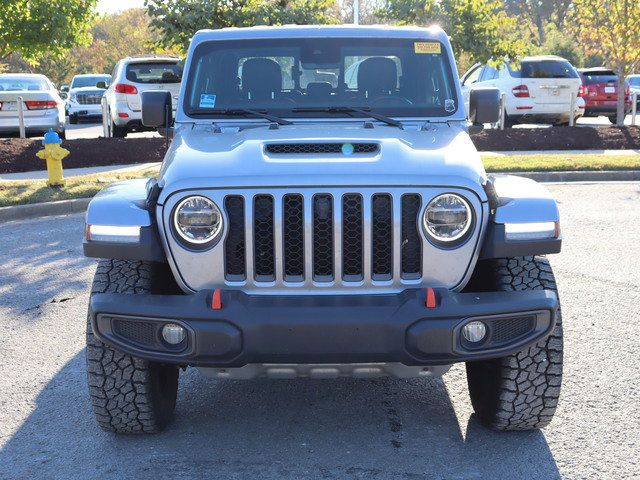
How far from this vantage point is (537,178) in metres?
13.5

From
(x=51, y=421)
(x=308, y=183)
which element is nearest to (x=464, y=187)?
(x=308, y=183)

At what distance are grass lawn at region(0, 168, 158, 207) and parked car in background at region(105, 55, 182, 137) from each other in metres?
4.63

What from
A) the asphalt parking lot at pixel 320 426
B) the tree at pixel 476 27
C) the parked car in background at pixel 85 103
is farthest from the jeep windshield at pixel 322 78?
the parked car in background at pixel 85 103

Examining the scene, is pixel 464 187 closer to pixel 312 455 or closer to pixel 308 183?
pixel 308 183

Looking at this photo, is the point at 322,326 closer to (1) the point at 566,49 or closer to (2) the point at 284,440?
(2) the point at 284,440

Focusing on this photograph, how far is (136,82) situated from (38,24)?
92.2 inches

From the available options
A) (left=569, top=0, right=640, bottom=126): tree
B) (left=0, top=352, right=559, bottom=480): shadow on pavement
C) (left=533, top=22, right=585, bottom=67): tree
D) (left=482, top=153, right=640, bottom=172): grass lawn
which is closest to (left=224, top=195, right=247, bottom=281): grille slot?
(left=0, top=352, right=559, bottom=480): shadow on pavement

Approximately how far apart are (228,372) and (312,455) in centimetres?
52

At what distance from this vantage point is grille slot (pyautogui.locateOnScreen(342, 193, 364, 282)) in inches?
146

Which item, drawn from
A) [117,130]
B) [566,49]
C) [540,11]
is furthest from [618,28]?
[540,11]

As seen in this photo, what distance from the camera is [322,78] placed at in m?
5.19

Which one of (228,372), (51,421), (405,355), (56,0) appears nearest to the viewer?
(405,355)

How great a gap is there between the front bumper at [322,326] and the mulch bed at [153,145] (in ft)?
39.2

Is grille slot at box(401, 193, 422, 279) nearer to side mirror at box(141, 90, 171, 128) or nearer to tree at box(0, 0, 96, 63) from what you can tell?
side mirror at box(141, 90, 171, 128)
